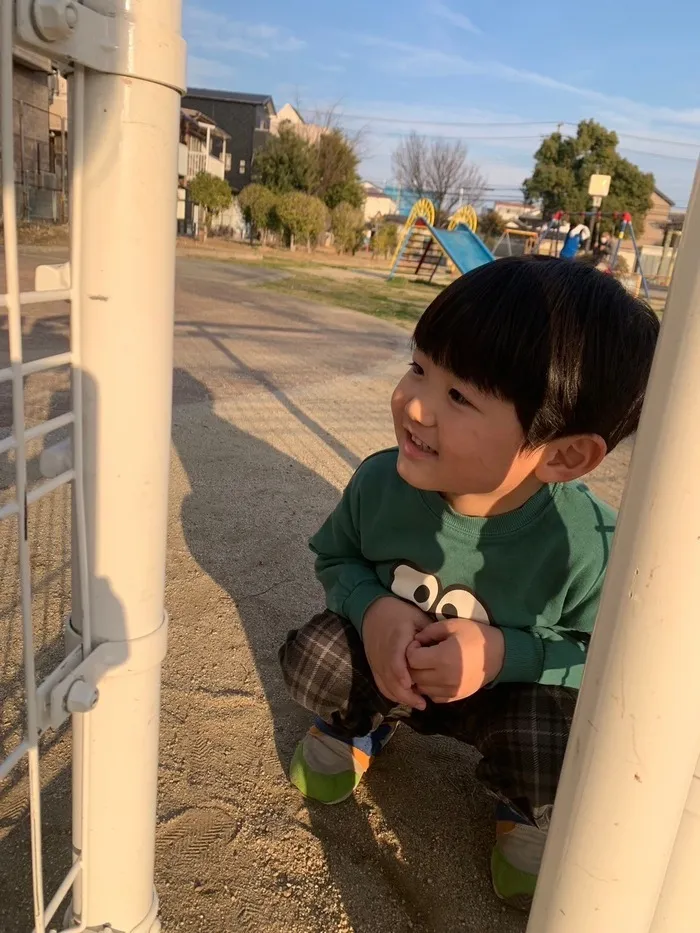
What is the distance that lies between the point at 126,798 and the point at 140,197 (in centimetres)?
71

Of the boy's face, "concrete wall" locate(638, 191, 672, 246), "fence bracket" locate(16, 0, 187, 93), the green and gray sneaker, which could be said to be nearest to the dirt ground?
the green and gray sneaker

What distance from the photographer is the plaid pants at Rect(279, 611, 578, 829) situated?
1.21 metres

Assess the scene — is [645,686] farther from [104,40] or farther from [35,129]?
[35,129]

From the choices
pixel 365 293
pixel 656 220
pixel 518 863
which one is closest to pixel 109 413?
pixel 518 863

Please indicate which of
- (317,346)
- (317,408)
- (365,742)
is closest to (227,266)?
(317,346)

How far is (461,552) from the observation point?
1330 millimetres

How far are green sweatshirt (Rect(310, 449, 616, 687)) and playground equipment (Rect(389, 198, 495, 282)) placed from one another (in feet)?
27.4

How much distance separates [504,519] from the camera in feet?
4.30

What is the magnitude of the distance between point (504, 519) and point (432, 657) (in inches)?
11.0

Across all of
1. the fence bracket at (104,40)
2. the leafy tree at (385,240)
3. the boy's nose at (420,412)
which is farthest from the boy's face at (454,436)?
the leafy tree at (385,240)

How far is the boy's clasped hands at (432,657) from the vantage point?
119 cm

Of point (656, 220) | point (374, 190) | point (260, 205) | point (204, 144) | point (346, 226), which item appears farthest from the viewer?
point (374, 190)

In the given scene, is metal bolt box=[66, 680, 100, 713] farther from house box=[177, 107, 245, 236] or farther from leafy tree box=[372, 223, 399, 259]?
leafy tree box=[372, 223, 399, 259]

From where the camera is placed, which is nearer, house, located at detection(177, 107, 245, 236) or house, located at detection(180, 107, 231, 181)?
house, located at detection(177, 107, 245, 236)
